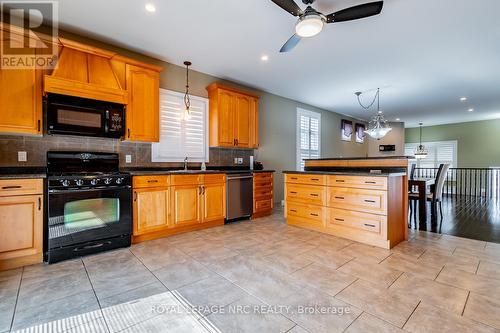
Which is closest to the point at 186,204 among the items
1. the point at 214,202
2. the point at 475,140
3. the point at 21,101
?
the point at 214,202

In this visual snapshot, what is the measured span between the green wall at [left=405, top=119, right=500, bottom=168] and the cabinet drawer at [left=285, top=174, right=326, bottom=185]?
9.12 metres

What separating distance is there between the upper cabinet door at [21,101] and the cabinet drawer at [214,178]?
7.17 ft

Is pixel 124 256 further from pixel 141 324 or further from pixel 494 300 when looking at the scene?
pixel 494 300

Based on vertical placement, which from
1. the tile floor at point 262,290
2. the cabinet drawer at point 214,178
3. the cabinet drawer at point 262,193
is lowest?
the tile floor at point 262,290

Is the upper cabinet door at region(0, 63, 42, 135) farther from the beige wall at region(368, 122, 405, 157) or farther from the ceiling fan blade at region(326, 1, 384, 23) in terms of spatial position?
the beige wall at region(368, 122, 405, 157)

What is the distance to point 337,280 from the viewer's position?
7.30ft

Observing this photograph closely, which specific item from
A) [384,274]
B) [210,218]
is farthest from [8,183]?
[384,274]

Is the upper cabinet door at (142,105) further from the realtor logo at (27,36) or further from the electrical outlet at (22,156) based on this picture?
the electrical outlet at (22,156)

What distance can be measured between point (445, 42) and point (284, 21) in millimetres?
2382

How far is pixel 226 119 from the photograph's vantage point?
4566mm

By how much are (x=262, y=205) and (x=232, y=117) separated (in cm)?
185

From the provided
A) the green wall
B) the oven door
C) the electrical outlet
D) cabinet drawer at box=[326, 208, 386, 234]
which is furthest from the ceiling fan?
the green wall

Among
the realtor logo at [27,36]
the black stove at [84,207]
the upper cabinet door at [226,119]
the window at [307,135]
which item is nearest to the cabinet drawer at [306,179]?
the upper cabinet door at [226,119]

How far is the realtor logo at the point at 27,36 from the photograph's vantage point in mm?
2555
